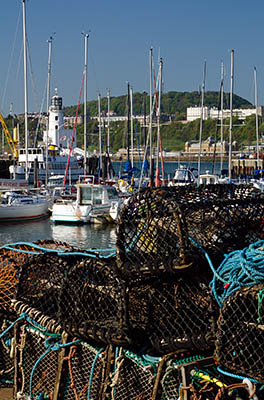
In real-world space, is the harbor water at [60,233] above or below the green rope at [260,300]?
below

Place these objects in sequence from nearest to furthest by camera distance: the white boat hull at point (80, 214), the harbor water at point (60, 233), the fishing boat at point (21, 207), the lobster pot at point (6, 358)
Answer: the lobster pot at point (6, 358), the harbor water at point (60, 233), the white boat hull at point (80, 214), the fishing boat at point (21, 207)

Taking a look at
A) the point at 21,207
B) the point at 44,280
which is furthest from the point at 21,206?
the point at 44,280

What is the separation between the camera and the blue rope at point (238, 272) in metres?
3.72

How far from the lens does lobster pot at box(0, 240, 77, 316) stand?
515 centimetres

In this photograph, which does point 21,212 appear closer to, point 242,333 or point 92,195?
point 92,195

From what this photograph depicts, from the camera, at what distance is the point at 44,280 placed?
4.89m

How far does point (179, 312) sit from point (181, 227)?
60cm

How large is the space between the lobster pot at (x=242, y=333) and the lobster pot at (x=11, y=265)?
1926mm

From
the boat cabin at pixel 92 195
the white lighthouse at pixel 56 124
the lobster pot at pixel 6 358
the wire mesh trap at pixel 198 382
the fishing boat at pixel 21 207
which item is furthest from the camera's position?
the white lighthouse at pixel 56 124

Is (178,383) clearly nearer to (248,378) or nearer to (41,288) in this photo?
(248,378)

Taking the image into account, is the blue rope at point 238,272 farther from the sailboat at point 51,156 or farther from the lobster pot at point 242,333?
the sailboat at point 51,156

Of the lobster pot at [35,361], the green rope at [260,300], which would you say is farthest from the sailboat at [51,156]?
the green rope at [260,300]

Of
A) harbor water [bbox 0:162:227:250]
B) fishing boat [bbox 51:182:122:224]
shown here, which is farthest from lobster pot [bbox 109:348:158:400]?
fishing boat [bbox 51:182:122:224]

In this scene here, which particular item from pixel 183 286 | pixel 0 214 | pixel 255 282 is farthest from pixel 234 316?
pixel 0 214
